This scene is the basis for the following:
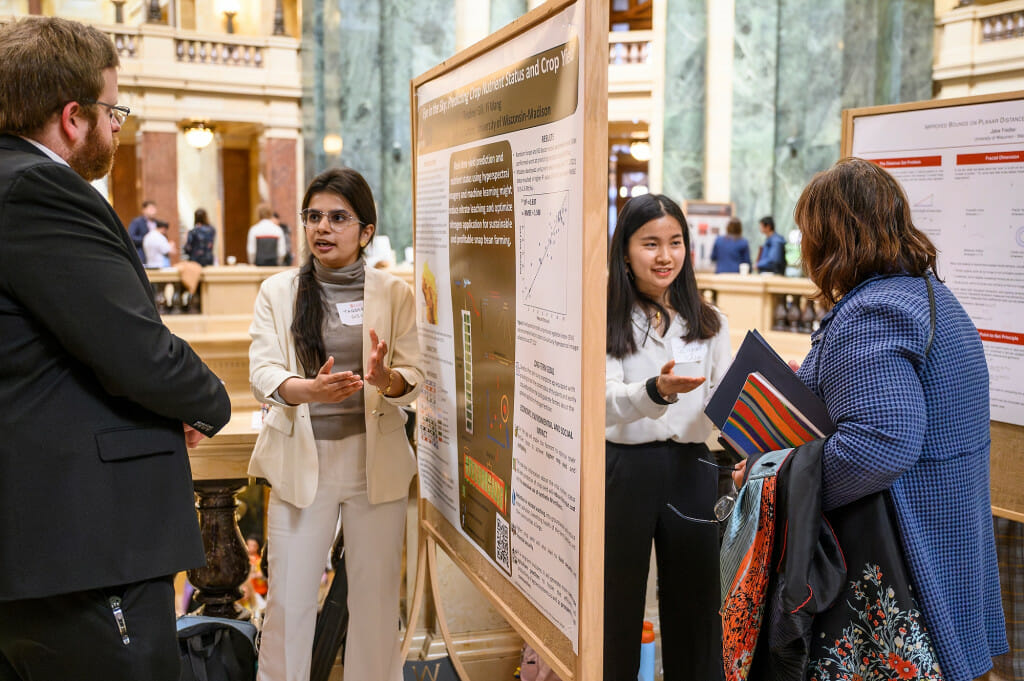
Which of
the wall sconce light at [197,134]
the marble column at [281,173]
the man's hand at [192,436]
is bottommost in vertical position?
the man's hand at [192,436]

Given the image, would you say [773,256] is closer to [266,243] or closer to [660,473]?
[266,243]

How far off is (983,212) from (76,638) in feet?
8.81

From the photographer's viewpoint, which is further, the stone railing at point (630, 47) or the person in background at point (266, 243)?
the stone railing at point (630, 47)

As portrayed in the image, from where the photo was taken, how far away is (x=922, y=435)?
1.75m

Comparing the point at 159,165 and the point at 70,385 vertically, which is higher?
the point at 159,165

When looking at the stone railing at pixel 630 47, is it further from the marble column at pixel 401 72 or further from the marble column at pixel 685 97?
the marble column at pixel 401 72

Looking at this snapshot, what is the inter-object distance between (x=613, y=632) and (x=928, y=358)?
4.05 ft

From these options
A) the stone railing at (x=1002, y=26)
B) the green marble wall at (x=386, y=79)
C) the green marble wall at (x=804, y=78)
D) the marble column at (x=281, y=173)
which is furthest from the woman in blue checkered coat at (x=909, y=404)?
the marble column at (x=281, y=173)

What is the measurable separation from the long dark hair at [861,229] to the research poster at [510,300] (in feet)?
2.01

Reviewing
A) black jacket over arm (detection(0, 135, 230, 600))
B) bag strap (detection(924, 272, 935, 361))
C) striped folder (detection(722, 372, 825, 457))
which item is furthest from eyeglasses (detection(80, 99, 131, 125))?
bag strap (detection(924, 272, 935, 361))

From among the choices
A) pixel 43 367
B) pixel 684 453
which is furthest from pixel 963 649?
pixel 43 367

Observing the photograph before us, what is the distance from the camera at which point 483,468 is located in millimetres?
2273

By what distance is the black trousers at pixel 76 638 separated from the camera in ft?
5.57

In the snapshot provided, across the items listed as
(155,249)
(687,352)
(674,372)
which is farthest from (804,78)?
(674,372)
